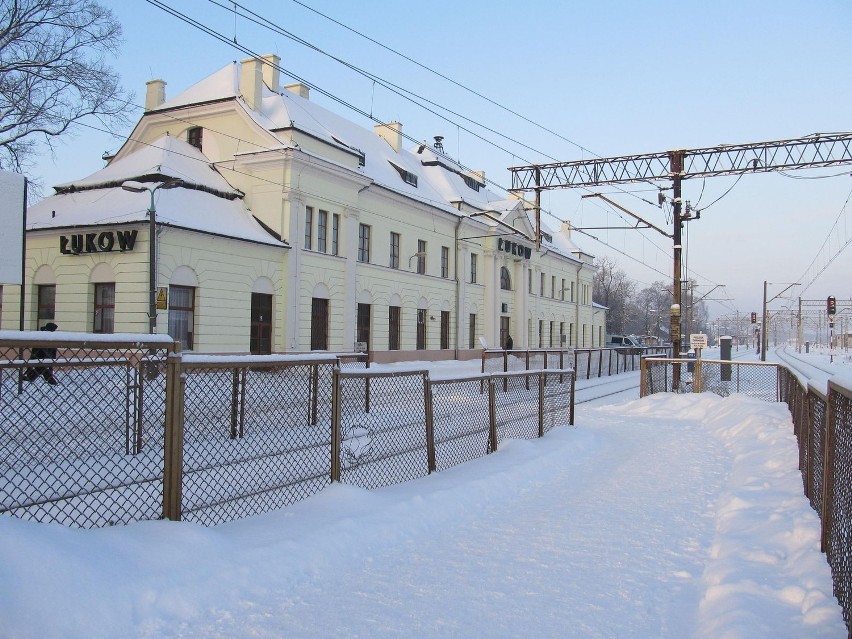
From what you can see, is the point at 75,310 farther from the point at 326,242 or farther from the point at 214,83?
the point at 214,83

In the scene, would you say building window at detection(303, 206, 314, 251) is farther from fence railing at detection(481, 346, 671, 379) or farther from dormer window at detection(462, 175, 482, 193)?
dormer window at detection(462, 175, 482, 193)

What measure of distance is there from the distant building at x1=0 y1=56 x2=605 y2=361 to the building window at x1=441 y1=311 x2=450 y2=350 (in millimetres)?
147

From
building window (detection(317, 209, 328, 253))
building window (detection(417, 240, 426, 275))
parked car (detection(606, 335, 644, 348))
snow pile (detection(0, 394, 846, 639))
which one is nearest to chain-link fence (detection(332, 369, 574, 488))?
snow pile (detection(0, 394, 846, 639))

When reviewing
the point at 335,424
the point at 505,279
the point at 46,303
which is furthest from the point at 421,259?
the point at 335,424

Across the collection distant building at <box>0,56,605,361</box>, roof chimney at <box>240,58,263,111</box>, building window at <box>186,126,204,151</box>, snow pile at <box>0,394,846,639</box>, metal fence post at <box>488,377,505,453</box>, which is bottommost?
snow pile at <box>0,394,846,639</box>

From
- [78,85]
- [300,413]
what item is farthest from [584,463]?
[78,85]

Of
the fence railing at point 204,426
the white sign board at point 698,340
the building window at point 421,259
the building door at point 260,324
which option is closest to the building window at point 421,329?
the building window at point 421,259

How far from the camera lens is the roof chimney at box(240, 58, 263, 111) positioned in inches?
1091

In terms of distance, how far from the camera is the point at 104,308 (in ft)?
75.0

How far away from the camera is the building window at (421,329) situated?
119 ft

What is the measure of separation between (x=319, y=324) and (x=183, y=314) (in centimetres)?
684

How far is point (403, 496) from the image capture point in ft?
21.8

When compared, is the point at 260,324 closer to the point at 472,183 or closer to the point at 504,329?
the point at 504,329

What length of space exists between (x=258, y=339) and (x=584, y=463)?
730 inches
